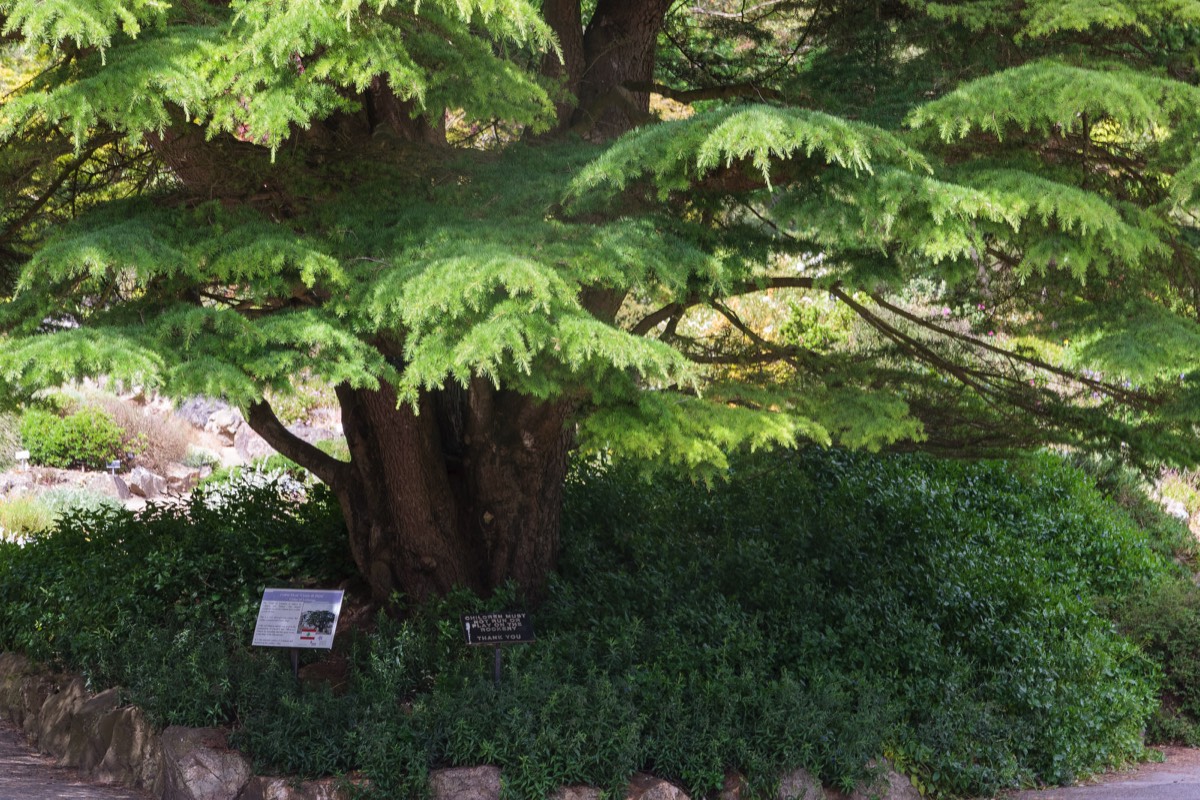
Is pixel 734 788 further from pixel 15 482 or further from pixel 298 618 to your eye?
pixel 15 482

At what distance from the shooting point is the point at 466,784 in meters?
5.31

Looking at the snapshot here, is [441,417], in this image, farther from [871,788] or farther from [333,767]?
[871,788]

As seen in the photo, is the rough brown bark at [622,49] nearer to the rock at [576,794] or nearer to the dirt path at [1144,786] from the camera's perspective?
the rock at [576,794]

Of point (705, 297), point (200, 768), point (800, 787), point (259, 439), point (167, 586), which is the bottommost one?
point (800, 787)

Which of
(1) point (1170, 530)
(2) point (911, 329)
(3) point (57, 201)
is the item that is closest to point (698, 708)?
(3) point (57, 201)

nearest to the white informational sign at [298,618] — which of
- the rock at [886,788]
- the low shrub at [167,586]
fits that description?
the low shrub at [167,586]

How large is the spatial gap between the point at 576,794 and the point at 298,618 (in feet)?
5.87

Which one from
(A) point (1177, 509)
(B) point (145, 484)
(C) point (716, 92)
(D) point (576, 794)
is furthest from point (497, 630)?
(A) point (1177, 509)

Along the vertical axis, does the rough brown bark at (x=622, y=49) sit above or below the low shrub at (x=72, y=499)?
above

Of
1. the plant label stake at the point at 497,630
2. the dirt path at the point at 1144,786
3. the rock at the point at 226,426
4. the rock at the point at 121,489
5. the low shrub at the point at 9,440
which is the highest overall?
the rock at the point at 226,426

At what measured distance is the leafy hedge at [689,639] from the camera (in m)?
5.60

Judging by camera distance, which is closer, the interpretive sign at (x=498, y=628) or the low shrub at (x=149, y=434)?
the interpretive sign at (x=498, y=628)

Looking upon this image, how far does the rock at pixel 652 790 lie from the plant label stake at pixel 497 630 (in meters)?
0.89

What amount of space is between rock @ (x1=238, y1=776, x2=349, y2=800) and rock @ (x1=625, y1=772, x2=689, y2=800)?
1302mm
